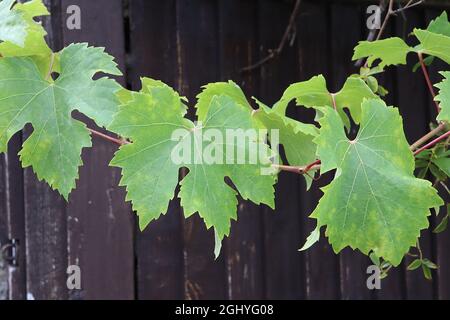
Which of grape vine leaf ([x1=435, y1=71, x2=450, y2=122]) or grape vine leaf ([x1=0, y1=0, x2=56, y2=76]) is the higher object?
grape vine leaf ([x1=0, y1=0, x2=56, y2=76])

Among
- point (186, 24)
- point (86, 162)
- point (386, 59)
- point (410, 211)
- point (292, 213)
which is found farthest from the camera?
point (292, 213)

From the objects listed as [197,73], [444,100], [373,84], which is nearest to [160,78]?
[197,73]

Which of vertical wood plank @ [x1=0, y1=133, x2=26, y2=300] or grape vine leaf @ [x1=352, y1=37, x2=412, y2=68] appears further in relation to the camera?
vertical wood plank @ [x1=0, y1=133, x2=26, y2=300]

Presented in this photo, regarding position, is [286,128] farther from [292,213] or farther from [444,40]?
[292,213]

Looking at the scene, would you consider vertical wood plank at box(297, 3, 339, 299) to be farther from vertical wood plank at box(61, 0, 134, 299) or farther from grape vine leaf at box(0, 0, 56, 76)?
grape vine leaf at box(0, 0, 56, 76)

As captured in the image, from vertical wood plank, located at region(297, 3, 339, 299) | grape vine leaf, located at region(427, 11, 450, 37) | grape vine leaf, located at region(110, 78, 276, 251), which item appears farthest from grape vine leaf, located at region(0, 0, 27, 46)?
vertical wood plank, located at region(297, 3, 339, 299)

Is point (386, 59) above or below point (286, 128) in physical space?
above

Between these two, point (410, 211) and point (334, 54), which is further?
point (334, 54)

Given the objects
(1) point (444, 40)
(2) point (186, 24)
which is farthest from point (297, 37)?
(1) point (444, 40)
